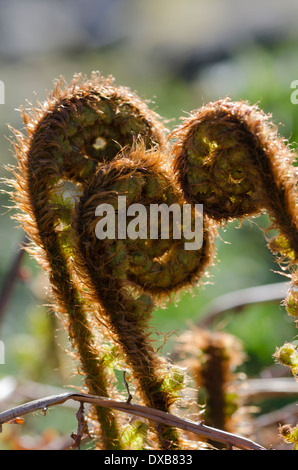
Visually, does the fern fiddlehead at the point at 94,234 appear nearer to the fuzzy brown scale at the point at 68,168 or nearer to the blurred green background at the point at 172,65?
the fuzzy brown scale at the point at 68,168

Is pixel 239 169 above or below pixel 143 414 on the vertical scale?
above

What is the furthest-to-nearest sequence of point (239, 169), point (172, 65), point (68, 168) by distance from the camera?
point (172, 65)
point (68, 168)
point (239, 169)

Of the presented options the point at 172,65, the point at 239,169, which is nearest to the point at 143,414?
the point at 239,169

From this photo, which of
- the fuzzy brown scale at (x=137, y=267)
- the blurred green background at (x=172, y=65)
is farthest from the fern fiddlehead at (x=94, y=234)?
the blurred green background at (x=172, y=65)

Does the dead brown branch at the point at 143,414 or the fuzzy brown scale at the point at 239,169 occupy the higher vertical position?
the fuzzy brown scale at the point at 239,169

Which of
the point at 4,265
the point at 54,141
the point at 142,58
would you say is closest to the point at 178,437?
the point at 54,141

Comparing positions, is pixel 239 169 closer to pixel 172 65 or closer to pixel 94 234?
pixel 94 234

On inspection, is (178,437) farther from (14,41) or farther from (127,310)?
(14,41)

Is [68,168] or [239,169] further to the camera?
[68,168]

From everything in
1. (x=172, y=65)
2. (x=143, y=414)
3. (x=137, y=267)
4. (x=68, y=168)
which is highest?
(x=172, y=65)

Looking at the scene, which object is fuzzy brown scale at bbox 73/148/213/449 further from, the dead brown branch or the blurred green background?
Result: the blurred green background
